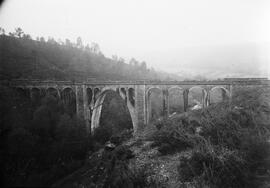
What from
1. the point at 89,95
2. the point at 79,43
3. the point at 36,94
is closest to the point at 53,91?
the point at 36,94

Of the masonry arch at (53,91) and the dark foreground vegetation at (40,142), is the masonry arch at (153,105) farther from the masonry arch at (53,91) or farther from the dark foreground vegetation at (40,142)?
the masonry arch at (53,91)

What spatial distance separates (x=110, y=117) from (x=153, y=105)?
9194mm

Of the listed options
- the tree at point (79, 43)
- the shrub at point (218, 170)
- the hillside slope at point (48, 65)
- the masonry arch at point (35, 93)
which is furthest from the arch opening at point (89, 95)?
the tree at point (79, 43)

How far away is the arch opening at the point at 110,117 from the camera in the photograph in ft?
82.4

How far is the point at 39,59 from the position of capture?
140 feet

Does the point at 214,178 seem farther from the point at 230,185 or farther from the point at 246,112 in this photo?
the point at 246,112

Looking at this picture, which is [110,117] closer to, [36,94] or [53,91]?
[53,91]

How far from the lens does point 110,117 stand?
3089 cm

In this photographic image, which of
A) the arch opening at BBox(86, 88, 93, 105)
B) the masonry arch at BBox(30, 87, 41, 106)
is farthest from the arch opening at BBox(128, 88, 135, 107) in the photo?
the masonry arch at BBox(30, 87, 41, 106)

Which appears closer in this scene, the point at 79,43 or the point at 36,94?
the point at 36,94

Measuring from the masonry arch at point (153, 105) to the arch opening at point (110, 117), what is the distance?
2.37 metres

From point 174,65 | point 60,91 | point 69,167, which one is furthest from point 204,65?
point 69,167

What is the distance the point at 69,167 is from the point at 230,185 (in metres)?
11.7

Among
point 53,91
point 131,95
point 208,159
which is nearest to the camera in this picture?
point 208,159
